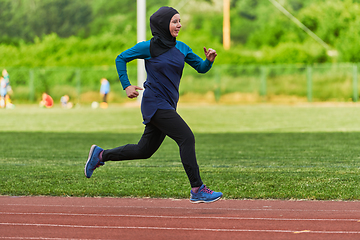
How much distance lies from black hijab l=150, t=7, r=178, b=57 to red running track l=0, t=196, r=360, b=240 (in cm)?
176

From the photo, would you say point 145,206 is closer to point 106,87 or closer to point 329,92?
point 106,87

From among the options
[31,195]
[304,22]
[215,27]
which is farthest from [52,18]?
[31,195]

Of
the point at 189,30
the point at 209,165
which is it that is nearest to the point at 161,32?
the point at 209,165

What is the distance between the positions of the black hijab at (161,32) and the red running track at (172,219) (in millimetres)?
1758

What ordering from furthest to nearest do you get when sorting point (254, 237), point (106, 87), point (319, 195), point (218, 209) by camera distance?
1. point (106, 87)
2. point (319, 195)
3. point (218, 209)
4. point (254, 237)

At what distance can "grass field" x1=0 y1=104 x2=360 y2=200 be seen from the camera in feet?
24.1

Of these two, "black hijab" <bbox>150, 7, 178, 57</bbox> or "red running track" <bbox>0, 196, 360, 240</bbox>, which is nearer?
"red running track" <bbox>0, 196, 360, 240</bbox>

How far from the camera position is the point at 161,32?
5.88 meters

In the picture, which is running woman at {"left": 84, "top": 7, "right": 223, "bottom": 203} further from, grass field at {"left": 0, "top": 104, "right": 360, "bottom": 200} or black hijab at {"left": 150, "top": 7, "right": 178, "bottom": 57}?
grass field at {"left": 0, "top": 104, "right": 360, "bottom": 200}

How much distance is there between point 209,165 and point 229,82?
31100 millimetres

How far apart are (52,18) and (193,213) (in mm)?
61410

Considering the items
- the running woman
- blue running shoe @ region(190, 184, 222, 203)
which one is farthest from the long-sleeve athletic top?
blue running shoe @ region(190, 184, 222, 203)

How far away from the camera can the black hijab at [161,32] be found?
5852mm

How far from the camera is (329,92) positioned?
39156 mm
